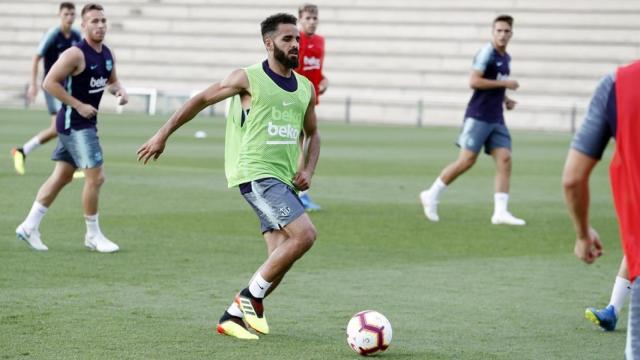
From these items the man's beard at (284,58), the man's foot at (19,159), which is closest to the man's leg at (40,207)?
the man's beard at (284,58)

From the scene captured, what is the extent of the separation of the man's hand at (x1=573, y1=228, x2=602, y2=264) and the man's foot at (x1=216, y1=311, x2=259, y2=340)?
3021mm

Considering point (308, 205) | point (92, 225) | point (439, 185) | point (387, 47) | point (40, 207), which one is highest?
point (40, 207)

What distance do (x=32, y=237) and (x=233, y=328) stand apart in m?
4.05

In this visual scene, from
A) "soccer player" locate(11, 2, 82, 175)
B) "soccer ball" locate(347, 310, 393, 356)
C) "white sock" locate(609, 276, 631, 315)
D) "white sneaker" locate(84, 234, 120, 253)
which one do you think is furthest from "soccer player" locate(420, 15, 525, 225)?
"soccer ball" locate(347, 310, 393, 356)

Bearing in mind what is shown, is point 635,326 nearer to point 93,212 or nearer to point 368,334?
point 368,334

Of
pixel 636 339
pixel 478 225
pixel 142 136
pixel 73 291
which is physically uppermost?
pixel 636 339

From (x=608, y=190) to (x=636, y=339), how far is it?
1509 centimetres

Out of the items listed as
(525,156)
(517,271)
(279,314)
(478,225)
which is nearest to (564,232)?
(478,225)

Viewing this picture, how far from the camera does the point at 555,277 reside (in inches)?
421

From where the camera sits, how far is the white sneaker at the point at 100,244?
11109 millimetres

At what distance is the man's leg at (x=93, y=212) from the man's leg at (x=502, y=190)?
195 inches

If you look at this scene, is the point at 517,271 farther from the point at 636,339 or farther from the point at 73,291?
the point at 636,339

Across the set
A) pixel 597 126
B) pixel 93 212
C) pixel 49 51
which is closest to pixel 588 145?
pixel 597 126

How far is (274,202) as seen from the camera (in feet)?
25.4
